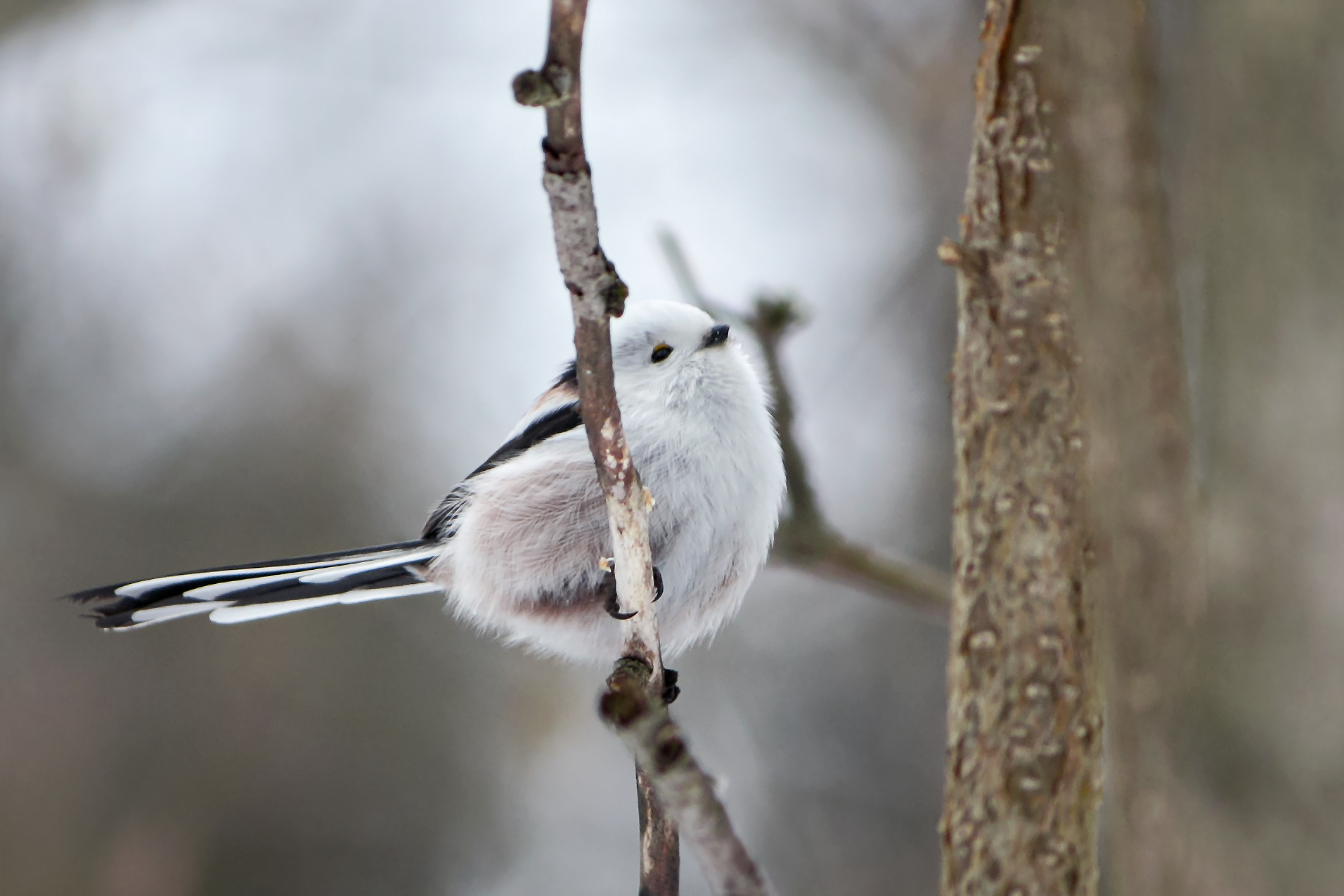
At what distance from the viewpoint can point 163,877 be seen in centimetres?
466

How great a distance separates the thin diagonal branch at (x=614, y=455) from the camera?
947 mm

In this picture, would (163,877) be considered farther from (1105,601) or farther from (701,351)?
(1105,601)

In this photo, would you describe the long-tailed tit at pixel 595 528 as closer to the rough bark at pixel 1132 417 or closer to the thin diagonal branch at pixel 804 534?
the thin diagonal branch at pixel 804 534

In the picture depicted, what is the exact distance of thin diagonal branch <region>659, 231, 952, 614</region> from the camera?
6.84 feet

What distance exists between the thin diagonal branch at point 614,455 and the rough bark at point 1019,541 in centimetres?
41

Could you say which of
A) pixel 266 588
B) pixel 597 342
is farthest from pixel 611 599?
pixel 266 588

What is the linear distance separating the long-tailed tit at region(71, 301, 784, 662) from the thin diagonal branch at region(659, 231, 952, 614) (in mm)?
41

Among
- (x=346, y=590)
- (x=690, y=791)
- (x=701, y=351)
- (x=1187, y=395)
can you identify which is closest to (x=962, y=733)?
(x=690, y=791)

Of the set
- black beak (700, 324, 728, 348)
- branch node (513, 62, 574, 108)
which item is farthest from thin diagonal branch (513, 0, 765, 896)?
black beak (700, 324, 728, 348)

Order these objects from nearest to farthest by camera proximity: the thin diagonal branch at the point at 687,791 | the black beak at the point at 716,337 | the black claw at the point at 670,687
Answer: the thin diagonal branch at the point at 687,791
the black claw at the point at 670,687
the black beak at the point at 716,337

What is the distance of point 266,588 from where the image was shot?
90.7 inches

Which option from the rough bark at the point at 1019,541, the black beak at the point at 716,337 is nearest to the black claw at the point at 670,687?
the rough bark at the point at 1019,541

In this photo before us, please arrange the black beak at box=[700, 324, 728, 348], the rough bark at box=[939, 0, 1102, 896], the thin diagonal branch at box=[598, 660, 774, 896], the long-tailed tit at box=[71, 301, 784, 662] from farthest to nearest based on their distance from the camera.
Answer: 1. the black beak at box=[700, 324, 728, 348]
2. the long-tailed tit at box=[71, 301, 784, 662]
3. the rough bark at box=[939, 0, 1102, 896]
4. the thin diagonal branch at box=[598, 660, 774, 896]

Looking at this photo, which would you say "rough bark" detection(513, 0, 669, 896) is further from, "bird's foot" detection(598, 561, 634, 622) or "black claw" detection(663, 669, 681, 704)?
"black claw" detection(663, 669, 681, 704)
